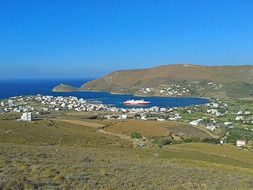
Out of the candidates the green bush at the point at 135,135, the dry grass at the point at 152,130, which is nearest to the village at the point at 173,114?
the dry grass at the point at 152,130

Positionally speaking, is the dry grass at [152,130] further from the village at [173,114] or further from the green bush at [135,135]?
the village at [173,114]

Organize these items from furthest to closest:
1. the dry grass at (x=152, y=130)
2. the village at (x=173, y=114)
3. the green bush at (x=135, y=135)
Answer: the village at (x=173, y=114)
the dry grass at (x=152, y=130)
the green bush at (x=135, y=135)

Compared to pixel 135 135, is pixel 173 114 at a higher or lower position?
lower

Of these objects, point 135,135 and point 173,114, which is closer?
point 135,135

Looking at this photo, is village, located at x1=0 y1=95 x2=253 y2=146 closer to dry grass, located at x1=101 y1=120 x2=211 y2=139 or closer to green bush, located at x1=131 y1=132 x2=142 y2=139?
dry grass, located at x1=101 y1=120 x2=211 y2=139

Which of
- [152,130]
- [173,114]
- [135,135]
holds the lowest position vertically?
[173,114]

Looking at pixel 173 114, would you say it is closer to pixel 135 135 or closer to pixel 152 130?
pixel 152 130

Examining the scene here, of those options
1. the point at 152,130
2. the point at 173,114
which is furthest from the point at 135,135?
the point at 173,114

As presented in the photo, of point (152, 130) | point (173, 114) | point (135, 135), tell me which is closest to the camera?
point (135, 135)

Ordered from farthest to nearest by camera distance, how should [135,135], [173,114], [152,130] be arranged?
[173,114], [152,130], [135,135]

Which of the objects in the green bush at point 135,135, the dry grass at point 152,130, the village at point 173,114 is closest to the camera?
the green bush at point 135,135

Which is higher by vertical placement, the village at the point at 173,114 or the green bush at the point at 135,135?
the green bush at the point at 135,135
